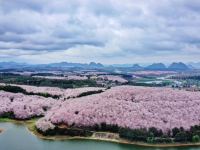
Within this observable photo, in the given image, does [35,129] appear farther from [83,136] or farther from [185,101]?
[185,101]

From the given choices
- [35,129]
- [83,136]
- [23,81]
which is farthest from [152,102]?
[23,81]

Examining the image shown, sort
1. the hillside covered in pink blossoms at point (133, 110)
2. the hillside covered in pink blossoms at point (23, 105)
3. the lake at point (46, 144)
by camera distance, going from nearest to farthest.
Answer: the lake at point (46, 144)
the hillside covered in pink blossoms at point (133, 110)
the hillside covered in pink blossoms at point (23, 105)

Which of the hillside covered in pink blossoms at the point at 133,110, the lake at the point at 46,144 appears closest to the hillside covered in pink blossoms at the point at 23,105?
the hillside covered in pink blossoms at the point at 133,110

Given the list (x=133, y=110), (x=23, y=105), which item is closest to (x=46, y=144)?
(x=133, y=110)

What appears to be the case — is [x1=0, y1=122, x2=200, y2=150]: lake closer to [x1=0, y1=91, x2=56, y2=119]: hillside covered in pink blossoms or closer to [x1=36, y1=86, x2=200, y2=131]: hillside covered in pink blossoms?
Result: [x1=36, y1=86, x2=200, y2=131]: hillside covered in pink blossoms

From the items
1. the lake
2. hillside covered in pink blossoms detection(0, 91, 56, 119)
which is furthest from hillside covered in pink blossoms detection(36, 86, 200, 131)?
hillside covered in pink blossoms detection(0, 91, 56, 119)

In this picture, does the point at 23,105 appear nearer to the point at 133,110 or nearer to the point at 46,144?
the point at 133,110

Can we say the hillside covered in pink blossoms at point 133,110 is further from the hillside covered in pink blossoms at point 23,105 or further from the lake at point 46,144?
the hillside covered in pink blossoms at point 23,105

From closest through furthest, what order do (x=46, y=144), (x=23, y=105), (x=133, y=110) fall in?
(x=46, y=144) < (x=133, y=110) < (x=23, y=105)
